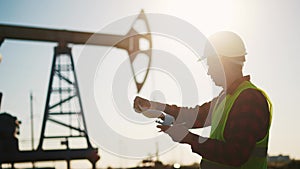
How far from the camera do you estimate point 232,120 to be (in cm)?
315

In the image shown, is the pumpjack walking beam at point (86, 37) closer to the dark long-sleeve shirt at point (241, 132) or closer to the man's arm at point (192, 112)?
the man's arm at point (192, 112)

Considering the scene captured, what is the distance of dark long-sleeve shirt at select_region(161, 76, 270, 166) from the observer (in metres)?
3.10

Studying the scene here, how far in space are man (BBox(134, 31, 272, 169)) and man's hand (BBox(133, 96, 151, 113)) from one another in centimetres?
5

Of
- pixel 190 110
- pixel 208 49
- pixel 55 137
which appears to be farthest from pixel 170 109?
pixel 55 137

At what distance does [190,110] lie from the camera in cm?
434

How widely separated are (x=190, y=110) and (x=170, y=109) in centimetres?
16

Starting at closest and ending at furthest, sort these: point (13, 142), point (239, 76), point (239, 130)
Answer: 1. point (239, 130)
2. point (239, 76)
3. point (13, 142)

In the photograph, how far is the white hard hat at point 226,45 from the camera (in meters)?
3.51

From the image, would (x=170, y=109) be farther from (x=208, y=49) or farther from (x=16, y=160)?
(x=16, y=160)

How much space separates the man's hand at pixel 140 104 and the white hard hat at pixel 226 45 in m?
0.61

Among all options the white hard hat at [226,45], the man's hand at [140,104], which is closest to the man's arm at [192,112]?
the man's hand at [140,104]

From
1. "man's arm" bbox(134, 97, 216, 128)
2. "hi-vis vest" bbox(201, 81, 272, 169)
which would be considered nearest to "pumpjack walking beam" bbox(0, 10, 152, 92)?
"man's arm" bbox(134, 97, 216, 128)

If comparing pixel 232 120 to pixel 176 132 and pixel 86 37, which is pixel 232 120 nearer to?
pixel 176 132

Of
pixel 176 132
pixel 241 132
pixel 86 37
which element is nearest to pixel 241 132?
pixel 241 132
